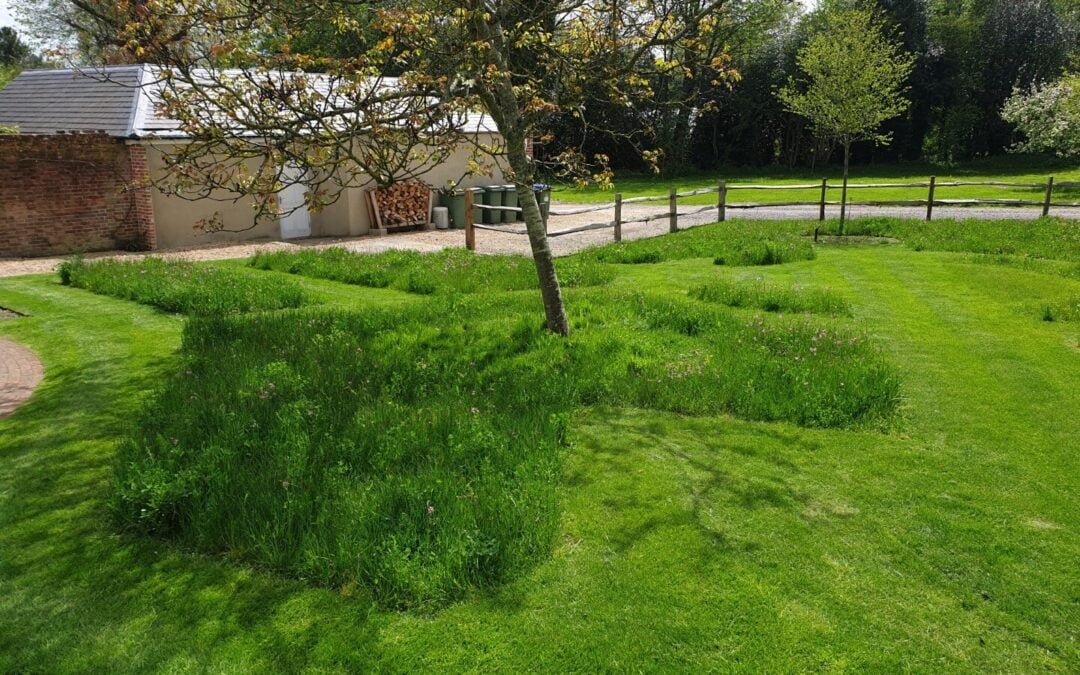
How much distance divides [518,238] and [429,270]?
7.62 metres

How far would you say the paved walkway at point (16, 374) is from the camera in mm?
7000

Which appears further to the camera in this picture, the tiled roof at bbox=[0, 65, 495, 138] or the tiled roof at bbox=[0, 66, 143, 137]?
the tiled roof at bbox=[0, 66, 143, 137]

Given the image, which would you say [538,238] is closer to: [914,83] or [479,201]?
[479,201]

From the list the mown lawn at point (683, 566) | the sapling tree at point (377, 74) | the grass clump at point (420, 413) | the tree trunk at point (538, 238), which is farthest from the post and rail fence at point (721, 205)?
the mown lawn at point (683, 566)

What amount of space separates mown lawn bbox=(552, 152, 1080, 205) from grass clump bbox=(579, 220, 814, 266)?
933 centimetres

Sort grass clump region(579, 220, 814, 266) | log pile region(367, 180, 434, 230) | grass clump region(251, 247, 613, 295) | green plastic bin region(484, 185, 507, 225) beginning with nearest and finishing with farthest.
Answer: grass clump region(251, 247, 613, 295), grass clump region(579, 220, 814, 266), log pile region(367, 180, 434, 230), green plastic bin region(484, 185, 507, 225)

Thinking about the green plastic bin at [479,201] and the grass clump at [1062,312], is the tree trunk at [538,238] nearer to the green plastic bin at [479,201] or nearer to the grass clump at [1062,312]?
the grass clump at [1062,312]

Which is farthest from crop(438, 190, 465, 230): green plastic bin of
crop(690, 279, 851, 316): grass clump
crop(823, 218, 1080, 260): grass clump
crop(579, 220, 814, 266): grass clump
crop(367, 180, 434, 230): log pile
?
crop(690, 279, 851, 316): grass clump

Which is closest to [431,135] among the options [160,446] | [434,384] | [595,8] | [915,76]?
[434,384]

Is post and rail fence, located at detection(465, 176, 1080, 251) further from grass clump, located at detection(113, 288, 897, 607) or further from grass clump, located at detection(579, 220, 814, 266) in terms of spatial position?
grass clump, located at detection(113, 288, 897, 607)

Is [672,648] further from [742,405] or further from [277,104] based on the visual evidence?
[277,104]

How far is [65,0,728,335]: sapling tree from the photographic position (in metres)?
→ 6.29

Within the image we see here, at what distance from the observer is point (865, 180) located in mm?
33188

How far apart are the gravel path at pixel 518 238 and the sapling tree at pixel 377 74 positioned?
8.13 meters
